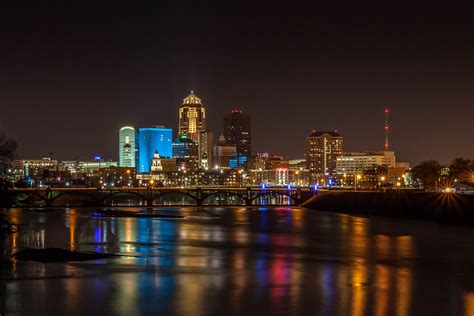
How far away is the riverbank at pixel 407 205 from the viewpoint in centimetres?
8931

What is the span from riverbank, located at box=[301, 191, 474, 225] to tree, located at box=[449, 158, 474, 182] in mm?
41946

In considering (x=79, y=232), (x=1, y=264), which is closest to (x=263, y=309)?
(x=1, y=264)

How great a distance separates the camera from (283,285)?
3759cm

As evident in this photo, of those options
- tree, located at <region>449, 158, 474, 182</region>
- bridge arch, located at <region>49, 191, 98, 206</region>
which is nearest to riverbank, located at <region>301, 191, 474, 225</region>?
tree, located at <region>449, 158, 474, 182</region>

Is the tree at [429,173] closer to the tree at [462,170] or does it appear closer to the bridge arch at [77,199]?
the tree at [462,170]

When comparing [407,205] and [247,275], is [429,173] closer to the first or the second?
[407,205]

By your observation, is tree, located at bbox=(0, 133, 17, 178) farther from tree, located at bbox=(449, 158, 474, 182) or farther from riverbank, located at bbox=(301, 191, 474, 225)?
tree, located at bbox=(449, 158, 474, 182)

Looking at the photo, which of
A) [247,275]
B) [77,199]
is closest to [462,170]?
[77,199]

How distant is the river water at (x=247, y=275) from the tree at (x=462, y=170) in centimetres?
9826

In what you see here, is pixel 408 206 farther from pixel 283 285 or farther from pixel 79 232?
pixel 283 285

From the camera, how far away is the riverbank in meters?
89.3

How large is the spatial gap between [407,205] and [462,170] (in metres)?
76.2

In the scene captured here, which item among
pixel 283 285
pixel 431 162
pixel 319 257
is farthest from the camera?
pixel 431 162

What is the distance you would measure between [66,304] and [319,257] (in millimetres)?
24750
